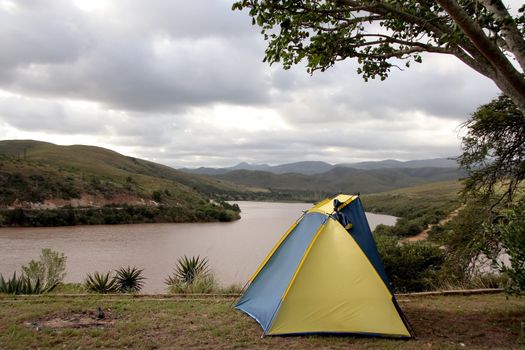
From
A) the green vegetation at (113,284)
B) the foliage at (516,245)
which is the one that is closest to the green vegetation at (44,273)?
the green vegetation at (113,284)

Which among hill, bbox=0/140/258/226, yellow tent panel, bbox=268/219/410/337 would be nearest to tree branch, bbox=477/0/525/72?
yellow tent panel, bbox=268/219/410/337

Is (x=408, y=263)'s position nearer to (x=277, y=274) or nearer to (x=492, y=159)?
(x=492, y=159)

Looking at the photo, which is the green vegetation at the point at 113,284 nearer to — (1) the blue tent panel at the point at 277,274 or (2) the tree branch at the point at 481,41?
(1) the blue tent panel at the point at 277,274

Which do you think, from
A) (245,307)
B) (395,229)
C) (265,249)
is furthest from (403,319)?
(395,229)

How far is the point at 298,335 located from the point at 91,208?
44518 mm

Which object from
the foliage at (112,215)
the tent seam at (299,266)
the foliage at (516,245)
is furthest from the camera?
the foliage at (112,215)

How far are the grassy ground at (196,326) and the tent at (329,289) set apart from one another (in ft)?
0.65

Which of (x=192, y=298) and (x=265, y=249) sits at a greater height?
(x=192, y=298)

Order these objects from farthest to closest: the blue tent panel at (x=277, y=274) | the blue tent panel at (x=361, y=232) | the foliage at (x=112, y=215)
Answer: the foliage at (x=112, y=215), the blue tent panel at (x=361, y=232), the blue tent panel at (x=277, y=274)

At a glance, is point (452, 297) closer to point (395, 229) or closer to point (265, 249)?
point (265, 249)

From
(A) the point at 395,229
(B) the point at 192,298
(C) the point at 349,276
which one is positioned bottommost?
(A) the point at 395,229

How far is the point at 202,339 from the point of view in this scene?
5.82m

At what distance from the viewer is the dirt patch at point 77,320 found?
250 inches

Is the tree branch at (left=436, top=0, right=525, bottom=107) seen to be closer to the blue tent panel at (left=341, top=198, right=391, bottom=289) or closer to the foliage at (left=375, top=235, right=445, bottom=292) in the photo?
the blue tent panel at (left=341, top=198, right=391, bottom=289)
